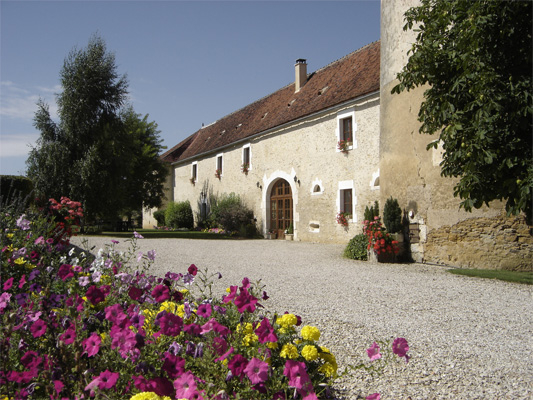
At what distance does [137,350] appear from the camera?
1.69 m

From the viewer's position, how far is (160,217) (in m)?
29.5

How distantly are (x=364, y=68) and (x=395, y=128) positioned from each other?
5.72 meters

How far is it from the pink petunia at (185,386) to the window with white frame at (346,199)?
11787 mm

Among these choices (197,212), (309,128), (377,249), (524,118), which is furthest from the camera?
(197,212)

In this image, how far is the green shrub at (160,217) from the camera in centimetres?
2923

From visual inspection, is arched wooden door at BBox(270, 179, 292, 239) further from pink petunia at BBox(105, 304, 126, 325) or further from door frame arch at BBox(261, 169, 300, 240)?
pink petunia at BBox(105, 304, 126, 325)

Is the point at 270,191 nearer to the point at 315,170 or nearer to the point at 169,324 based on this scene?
the point at 315,170

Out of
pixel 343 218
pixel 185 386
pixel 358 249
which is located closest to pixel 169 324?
pixel 185 386

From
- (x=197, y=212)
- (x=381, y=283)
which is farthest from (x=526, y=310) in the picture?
(x=197, y=212)

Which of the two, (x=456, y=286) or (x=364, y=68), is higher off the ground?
(x=364, y=68)

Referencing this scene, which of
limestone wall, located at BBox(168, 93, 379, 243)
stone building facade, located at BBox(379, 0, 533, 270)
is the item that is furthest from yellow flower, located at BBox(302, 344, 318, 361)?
limestone wall, located at BBox(168, 93, 379, 243)

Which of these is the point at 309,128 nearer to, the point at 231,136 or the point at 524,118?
the point at 231,136

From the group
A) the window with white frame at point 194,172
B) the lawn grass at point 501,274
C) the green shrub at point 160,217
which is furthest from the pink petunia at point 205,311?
the green shrub at point 160,217

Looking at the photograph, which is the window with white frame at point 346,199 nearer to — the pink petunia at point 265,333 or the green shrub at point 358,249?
the green shrub at point 358,249
